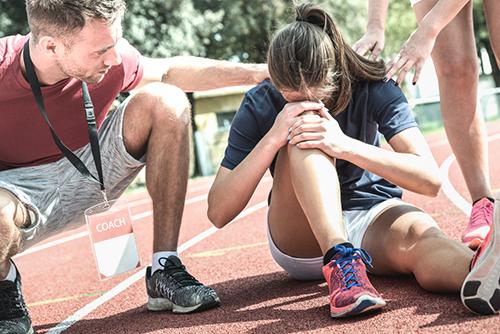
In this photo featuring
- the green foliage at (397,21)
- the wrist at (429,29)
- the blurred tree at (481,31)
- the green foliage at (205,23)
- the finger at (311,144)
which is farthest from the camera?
the green foliage at (397,21)

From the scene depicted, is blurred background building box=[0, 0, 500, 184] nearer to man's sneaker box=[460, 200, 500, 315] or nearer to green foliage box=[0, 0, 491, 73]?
green foliage box=[0, 0, 491, 73]

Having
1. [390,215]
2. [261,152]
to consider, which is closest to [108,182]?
[261,152]

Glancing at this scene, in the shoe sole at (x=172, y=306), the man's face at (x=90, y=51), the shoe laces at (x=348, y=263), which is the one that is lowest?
the shoe sole at (x=172, y=306)

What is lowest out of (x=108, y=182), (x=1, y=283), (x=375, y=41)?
(x=1, y=283)

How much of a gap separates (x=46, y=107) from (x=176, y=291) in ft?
3.65

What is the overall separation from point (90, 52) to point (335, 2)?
24048mm

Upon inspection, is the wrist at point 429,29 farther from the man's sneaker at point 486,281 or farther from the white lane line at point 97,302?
the white lane line at point 97,302

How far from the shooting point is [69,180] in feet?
13.1

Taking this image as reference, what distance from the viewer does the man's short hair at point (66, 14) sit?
11.9 feet

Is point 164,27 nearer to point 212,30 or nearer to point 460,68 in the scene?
point 212,30

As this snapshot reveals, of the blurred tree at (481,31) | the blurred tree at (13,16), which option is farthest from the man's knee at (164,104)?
the blurred tree at (481,31)

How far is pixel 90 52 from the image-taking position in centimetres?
366

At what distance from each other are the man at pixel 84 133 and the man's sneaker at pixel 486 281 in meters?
1.33

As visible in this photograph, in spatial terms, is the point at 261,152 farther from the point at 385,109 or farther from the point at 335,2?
Result: the point at 335,2
